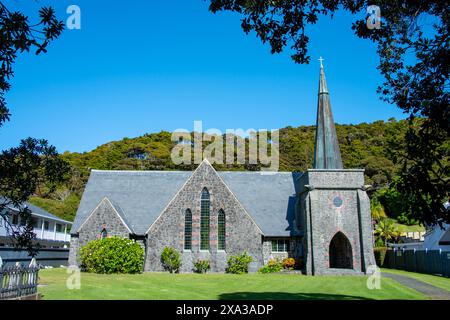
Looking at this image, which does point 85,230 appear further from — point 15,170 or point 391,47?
point 391,47

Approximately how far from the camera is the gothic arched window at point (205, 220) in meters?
31.5

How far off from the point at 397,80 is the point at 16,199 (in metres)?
9.36

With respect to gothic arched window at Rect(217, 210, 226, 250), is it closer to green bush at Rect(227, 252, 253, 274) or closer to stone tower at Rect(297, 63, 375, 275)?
green bush at Rect(227, 252, 253, 274)

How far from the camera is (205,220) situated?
3189cm

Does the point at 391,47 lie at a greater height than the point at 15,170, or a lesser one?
greater

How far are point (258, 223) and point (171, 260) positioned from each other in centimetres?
796

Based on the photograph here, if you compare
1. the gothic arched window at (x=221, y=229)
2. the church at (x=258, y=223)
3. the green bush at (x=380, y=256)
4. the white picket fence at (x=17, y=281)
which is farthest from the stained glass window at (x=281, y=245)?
the white picket fence at (x=17, y=281)

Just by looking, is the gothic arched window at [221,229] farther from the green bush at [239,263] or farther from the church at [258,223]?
the green bush at [239,263]

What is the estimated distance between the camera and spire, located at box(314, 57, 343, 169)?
3278cm

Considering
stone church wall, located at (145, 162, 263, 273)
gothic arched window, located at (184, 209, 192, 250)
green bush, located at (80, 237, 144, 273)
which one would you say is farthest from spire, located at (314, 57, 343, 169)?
green bush, located at (80, 237, 144, 273)

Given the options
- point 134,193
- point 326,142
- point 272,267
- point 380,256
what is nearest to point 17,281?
point 272,267
